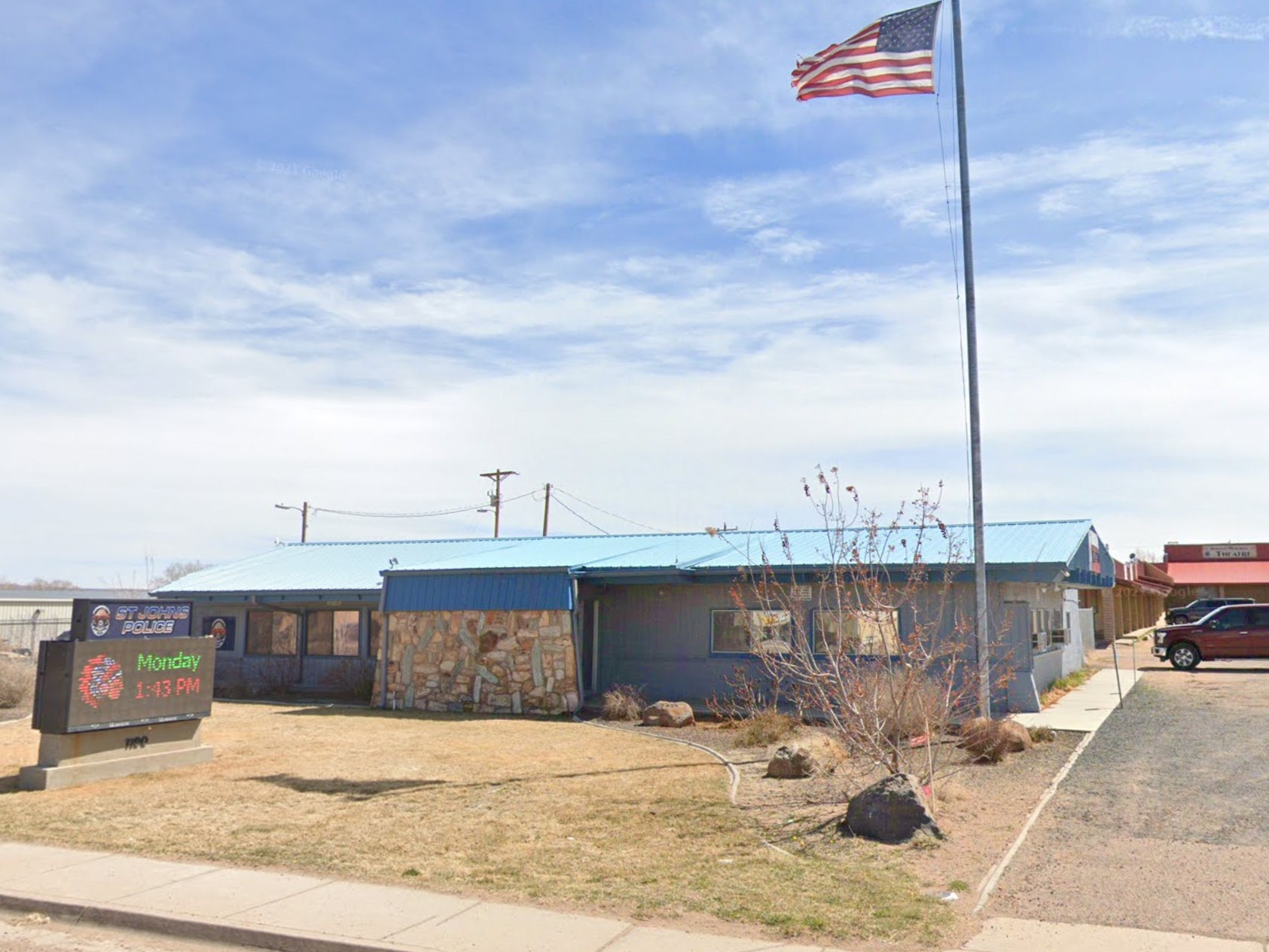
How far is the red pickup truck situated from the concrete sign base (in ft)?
81.3

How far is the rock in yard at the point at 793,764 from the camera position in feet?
45.3

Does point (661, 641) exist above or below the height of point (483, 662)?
above

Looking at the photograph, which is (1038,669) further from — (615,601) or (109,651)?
(109,651)

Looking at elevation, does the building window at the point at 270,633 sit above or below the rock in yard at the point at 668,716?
above

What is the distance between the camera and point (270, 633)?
2939cm

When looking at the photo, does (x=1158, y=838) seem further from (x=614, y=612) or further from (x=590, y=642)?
(x=590, y=642)

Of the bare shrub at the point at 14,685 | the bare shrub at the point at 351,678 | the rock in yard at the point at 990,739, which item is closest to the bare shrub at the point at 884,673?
the rock in yard at the point at 990,739

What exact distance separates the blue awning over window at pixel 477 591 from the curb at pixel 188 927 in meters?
13.6

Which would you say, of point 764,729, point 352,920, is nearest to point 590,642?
point 764,729

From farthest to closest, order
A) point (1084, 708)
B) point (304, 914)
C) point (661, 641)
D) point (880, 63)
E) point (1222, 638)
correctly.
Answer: point (1222, 638) → point (661, 641) → point (1084, 708) → point (880, 63) → point (304, 914)

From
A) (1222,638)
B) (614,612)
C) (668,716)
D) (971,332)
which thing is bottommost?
(668,716)

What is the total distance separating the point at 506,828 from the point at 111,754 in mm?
6569

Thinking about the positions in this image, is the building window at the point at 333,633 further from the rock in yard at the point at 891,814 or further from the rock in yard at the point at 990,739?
the rock in yard at the point at 891,814

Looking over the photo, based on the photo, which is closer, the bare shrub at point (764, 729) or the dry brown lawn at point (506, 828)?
the dry brown lawn at point (506, 828)
